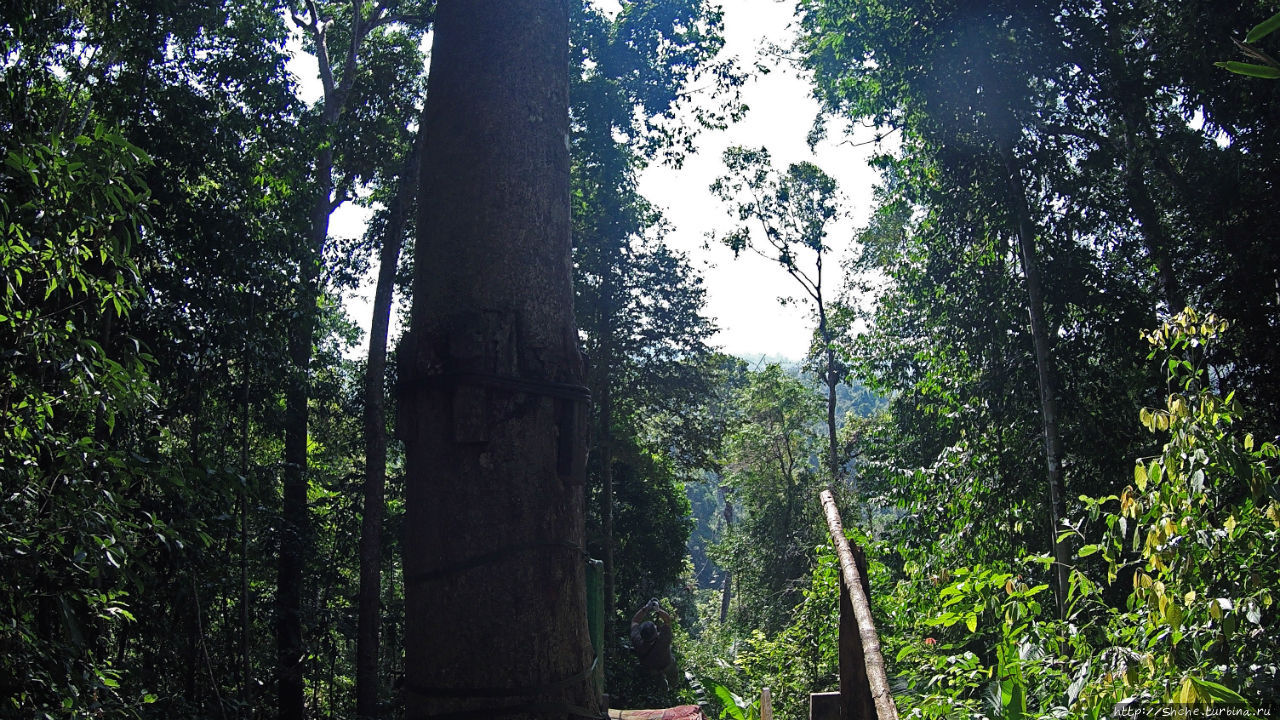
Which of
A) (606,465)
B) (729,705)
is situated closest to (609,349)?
(606,465)

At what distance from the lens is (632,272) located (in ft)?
62.1

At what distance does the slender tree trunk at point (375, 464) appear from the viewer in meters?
11.9

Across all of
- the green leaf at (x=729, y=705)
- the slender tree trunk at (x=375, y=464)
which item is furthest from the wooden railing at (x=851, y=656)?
the slender tree trunk at (x=375, y=464)

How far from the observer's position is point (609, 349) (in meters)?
18.8

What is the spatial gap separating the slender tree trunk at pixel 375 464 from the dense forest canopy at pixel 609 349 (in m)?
0.07

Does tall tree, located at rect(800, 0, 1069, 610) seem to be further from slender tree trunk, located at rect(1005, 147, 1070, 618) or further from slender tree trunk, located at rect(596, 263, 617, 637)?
slender tree trunk, located at rect(596, 263, 617, 637)

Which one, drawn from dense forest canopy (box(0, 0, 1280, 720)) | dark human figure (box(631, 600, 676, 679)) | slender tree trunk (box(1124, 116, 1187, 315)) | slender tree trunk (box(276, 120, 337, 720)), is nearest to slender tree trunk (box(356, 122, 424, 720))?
dense forest canopy (box(0, 0, 1280, 720))

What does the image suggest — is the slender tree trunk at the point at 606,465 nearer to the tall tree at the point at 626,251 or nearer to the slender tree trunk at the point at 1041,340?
the tall tree at the point at 626,251

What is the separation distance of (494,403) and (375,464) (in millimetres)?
12059

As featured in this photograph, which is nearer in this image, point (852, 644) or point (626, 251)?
point (852, 644)

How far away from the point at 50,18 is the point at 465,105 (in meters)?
7.94

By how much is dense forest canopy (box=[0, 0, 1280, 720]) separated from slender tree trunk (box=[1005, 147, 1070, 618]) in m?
0.05

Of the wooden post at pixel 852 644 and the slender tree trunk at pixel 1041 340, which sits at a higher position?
the slender tree trunk at pixel 1041 340

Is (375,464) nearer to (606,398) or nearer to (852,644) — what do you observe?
(606,398)
